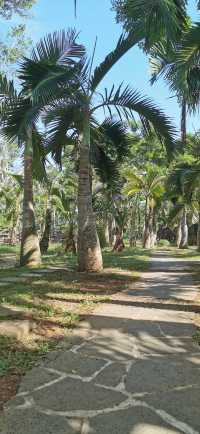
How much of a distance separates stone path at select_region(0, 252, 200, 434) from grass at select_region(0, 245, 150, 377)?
0.84 ft

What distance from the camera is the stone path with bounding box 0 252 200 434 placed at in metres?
3.41

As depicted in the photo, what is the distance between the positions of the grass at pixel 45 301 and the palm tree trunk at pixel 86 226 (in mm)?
380

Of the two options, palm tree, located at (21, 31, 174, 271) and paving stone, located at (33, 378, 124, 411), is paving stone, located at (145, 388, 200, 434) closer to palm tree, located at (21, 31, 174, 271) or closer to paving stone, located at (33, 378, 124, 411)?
paving stone, located at (33, 378, 124, 411)

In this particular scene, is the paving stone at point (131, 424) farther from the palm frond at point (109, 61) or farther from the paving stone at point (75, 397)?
the palm frond at point (109, 61)

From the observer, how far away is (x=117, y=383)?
13.8ft

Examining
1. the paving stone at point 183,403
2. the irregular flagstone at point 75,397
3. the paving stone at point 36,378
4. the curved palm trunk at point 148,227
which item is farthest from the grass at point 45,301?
the curved palm trunk at point 148,227

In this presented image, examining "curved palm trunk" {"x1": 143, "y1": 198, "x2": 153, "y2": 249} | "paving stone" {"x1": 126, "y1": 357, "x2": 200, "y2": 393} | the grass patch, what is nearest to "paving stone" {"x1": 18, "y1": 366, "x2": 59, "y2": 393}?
the grass patch

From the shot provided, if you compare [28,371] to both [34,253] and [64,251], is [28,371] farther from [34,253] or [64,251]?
[64,251]

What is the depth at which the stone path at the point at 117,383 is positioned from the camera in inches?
134

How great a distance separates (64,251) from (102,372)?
59.2 ft

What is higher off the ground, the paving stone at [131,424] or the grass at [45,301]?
the grass at [45,301]

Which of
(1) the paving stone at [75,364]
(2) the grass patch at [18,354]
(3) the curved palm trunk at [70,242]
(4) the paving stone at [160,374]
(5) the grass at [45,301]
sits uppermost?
(3) the curved palm trunk at [70,242]

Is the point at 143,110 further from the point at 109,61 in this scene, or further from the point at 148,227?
the point at 148,227

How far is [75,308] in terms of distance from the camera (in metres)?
7.45
